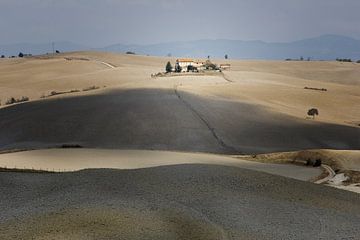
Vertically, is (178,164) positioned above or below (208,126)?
above

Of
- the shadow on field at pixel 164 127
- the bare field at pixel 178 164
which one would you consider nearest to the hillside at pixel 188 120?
the shadow on field at pixel 164 127

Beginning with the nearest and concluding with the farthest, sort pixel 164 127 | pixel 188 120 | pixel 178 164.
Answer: pixel 178 164 → pixel 164 127 → pixel 188 120

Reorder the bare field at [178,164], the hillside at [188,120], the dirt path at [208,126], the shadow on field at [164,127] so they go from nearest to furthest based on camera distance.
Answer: the bare field at [178,164] → the dirt path at [208,126] → the shadow on field at [164,127] → the hillside at [188,120]

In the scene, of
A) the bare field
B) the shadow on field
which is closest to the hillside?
the shadow on field

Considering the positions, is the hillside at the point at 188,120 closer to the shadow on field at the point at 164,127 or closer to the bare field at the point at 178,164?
the shadow on field at the point at 164,127

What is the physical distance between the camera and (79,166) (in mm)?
23234

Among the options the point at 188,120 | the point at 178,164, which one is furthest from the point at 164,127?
the point at 178,164

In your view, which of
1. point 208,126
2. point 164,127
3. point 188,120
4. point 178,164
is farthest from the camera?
point 188,120

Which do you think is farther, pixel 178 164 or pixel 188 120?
pixel 188 120

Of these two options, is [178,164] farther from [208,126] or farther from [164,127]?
[208,126]

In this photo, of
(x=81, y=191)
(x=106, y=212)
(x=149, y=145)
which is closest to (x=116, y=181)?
(x=81, y=191)

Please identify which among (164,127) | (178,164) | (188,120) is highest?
(178,164)

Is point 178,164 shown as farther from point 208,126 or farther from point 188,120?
point 188,120

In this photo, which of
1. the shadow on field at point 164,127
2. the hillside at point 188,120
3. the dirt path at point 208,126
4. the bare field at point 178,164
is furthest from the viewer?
the hillside at point 188,120
